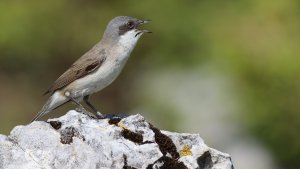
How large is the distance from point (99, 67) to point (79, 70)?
1.01 feet

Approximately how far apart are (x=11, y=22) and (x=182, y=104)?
16.6ft

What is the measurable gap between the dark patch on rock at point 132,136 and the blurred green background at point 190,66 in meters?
6.93

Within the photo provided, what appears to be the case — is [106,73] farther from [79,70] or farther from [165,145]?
[165,145]

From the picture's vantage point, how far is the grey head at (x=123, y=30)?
1061 centimetres

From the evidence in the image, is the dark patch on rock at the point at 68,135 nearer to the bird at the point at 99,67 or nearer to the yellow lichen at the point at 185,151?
the yellow lichen at the point at 185,151

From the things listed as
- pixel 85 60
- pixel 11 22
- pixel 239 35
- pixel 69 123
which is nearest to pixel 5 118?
pixel 11 22

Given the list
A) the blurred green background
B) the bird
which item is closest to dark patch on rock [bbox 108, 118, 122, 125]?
the bird

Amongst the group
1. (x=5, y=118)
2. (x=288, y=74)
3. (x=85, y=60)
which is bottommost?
(x=5, y=118)

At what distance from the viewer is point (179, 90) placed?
660 inches

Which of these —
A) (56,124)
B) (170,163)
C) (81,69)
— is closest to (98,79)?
(81,69)

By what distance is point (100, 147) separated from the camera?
7.82m

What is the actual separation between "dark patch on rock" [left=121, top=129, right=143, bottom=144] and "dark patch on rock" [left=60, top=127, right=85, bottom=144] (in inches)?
17.4

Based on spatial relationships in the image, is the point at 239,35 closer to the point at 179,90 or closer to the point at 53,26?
the point at 179,90

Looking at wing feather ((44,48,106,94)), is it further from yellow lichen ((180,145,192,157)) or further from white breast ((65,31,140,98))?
yellow lichen ((180,145,192,157))
